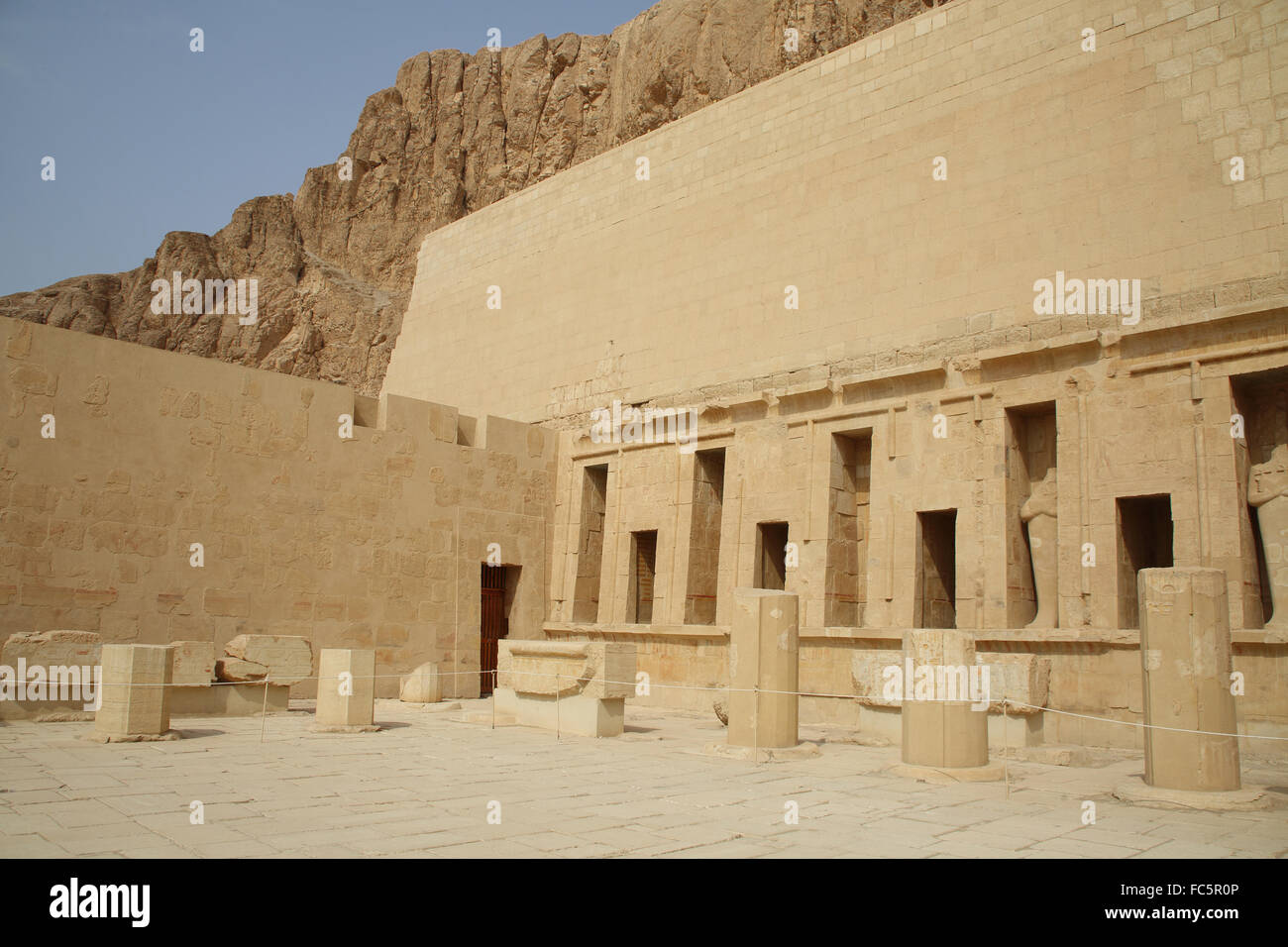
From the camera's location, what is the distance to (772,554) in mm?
13414

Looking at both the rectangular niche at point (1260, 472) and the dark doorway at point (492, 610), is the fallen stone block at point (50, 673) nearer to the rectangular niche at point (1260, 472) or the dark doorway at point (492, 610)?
the dark doorway at point (492, 610)

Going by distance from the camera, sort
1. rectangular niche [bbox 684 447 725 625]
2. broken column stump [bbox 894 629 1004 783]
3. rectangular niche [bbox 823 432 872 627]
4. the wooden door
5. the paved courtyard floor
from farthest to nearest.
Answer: the wooden door → rectangular niche [bbox 684 447 725 625] → rectangular niche [bbox 823 432 872 627] → broken column stump [bbox 894 629 1004 783] → the paved courtyard floor

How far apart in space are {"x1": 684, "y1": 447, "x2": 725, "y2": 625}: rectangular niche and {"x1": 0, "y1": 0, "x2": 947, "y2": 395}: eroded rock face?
15.4 m

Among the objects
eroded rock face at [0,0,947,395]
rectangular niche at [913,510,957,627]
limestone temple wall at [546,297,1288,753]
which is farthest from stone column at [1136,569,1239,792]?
eroded rock face at [0,0,947,395]

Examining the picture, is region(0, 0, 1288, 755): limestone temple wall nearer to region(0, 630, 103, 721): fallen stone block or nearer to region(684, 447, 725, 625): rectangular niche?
region(684, 447, 725, 625): rectangular niche

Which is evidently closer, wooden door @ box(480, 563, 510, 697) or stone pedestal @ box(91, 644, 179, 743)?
stone pedestal @ box(91, 644, 179, 743)

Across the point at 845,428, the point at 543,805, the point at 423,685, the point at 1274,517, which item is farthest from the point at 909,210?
the point at 543,805

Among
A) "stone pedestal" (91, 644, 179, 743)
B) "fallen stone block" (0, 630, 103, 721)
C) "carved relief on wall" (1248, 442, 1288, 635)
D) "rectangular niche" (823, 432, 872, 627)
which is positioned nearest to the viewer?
"stone pedestal" (91, 644, 179, 743)

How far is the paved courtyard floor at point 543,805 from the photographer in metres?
4.68

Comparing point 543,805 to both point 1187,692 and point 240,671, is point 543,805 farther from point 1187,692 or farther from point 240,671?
point 240,671

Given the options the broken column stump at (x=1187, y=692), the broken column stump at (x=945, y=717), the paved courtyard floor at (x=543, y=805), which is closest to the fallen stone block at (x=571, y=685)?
the paved courtyard floor at (x=543, y=805)

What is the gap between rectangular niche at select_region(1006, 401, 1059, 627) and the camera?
1066cm
